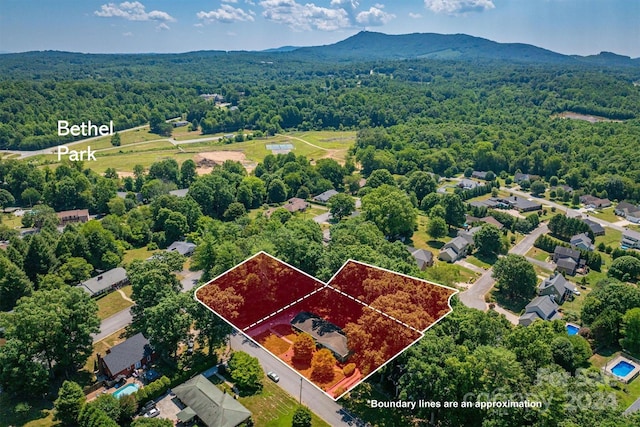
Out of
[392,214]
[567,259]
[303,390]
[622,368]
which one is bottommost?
[622,368]

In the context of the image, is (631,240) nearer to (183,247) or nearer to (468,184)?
(468,184)

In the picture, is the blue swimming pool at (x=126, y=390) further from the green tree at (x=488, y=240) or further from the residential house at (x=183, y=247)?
the green tree at (x=488, y=240)

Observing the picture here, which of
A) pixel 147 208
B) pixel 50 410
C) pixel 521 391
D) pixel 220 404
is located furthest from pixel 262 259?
pixel 147 208

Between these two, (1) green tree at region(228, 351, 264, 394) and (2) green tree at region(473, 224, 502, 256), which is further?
(2) green tree at region(473, 224, 502, 256)

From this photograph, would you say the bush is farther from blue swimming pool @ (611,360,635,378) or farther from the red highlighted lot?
blue swimming pool @ (611,360,635,378)

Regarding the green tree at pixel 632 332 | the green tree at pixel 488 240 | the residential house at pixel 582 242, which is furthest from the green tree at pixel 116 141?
the green tree at pixel 632 332

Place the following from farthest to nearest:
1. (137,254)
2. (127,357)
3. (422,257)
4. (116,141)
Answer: (116,141) < (137,254) < (422,257) < (127,357)

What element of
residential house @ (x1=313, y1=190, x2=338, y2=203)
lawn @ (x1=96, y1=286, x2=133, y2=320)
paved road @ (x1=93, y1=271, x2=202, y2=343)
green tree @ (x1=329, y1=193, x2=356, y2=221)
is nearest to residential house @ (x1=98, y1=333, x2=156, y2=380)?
paved road @ (x1=93, y1=271, x2=202, y2=343)

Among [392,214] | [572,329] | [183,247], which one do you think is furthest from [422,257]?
[183,247]
